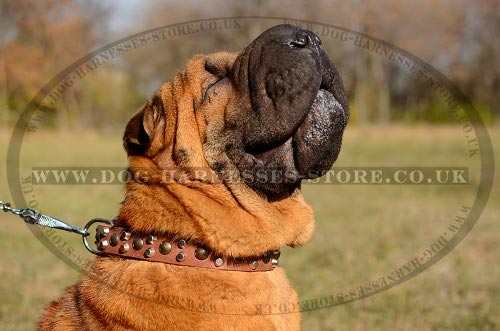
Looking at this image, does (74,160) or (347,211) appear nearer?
(347,211)

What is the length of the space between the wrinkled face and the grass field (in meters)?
2.59

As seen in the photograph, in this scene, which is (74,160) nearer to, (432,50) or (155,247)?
(155,247)

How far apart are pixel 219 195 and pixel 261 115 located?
0.49 m

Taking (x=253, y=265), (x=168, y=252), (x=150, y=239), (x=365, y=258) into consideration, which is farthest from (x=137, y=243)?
(x=365, y=258)

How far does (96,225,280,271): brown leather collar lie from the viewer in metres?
3.08

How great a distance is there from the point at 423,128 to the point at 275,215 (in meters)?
36.4

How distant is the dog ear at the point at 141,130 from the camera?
3439 millimetres

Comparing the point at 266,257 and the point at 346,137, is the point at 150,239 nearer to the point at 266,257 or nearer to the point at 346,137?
the point at 266,257

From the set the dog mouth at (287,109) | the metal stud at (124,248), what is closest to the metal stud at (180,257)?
the metal stud at (124,248)

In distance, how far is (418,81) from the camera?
1703 inches

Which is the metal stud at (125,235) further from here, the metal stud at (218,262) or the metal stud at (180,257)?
the metal stud at (218,262)

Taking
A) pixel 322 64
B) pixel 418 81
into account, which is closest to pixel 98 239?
pixel 322 64

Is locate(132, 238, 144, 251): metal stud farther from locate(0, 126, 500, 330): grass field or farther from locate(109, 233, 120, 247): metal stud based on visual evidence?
locate(0, 126, 500, 330): grass field

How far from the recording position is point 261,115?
3.24m
